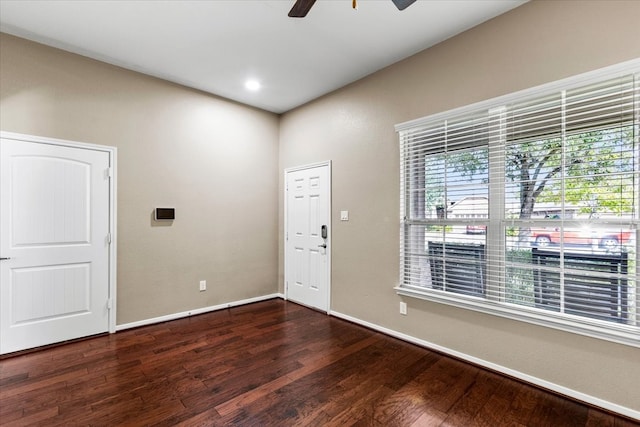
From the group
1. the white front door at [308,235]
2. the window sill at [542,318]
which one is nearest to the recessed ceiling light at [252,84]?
the white front door at [308,235]

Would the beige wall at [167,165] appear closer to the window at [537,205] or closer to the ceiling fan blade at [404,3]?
the window at [537,205]

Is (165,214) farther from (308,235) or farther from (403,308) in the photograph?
(403,308)

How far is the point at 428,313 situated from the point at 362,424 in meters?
1.36

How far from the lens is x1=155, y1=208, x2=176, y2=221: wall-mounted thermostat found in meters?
3.61

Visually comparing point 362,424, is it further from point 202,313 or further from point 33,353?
point 33,353

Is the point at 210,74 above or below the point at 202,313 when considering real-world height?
above

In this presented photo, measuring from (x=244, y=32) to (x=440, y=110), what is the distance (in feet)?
6.34

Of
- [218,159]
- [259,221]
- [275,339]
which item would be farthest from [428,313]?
[218,159]

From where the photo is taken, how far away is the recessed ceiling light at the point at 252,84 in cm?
371

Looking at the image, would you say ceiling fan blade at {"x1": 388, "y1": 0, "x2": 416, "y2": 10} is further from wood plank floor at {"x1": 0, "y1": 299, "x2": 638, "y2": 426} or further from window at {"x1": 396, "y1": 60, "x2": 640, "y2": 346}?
Answer: wood plank floor at {"x1": 0, "y1": 299, "x2": 638, "y2": 426}

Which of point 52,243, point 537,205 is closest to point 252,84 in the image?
point 52,243

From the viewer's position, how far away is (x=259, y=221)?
4.59 meters

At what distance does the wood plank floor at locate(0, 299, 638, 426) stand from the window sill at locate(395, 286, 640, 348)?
492mm

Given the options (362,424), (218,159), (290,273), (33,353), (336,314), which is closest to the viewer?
(362,424)
